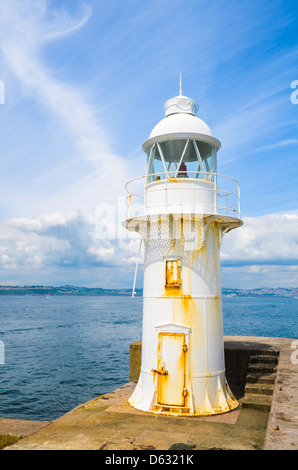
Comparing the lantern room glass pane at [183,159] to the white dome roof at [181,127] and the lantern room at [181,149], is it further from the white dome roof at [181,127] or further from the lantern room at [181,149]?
the white dome roof at [181,127]

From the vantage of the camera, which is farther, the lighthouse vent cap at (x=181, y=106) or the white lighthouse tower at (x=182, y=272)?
the lighthouse vent cap at (x=181, y=106)

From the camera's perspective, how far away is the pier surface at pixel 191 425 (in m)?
7.41

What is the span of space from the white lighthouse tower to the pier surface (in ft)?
2.31

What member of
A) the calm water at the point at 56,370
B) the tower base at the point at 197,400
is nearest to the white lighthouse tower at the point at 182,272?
the tower base at the point at 197,400

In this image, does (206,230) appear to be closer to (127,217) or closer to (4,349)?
(127,217)

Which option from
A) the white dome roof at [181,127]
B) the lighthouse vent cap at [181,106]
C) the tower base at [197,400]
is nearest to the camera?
the tower base at [197,400]

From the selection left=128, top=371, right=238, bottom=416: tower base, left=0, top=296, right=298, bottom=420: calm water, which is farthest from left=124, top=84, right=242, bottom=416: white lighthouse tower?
left=0, top=296, right=298, bottom=420: calm water

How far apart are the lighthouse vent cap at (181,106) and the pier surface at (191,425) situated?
842 cm

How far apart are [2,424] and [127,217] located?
638 centimetres

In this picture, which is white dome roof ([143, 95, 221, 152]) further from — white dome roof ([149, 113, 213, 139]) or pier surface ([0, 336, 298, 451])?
pier surface ([0, 336, 298, 451])

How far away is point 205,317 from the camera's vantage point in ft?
35.5

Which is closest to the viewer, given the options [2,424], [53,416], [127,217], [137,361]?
[2,424]

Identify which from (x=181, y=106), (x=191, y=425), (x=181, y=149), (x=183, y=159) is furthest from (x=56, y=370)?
(x=181, y=106)
